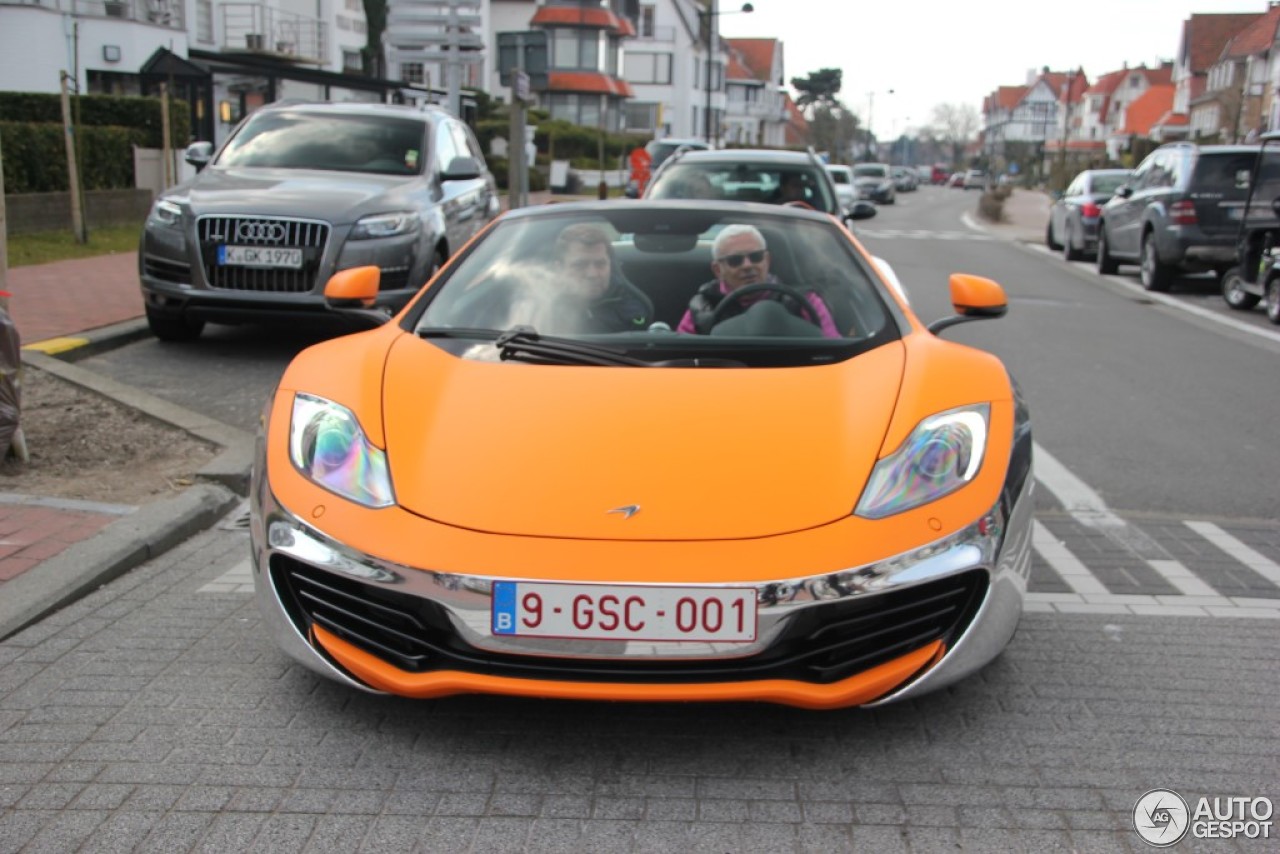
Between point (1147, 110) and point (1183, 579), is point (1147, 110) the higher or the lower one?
the higher one

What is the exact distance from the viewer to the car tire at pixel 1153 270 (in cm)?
1719

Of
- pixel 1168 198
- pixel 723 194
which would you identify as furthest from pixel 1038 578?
pixel 1168 198

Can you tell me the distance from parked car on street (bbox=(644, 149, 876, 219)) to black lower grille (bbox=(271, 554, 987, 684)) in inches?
348

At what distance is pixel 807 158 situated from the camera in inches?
488

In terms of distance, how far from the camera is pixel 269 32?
41344mm

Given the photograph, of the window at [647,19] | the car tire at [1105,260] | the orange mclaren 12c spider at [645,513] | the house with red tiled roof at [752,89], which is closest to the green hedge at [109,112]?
the car tire at [1105,260]

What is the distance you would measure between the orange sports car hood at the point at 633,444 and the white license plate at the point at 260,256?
5348 millimetres

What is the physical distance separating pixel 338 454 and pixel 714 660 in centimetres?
114

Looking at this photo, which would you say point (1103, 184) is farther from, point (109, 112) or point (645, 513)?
point (645, 513)

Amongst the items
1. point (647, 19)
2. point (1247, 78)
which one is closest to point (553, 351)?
point (1247, 78)

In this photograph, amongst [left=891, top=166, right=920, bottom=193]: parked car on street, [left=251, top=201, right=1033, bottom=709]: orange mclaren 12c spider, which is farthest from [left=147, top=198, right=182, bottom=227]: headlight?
[left=891, top=166, right=920, bottom=193]: parked car on street

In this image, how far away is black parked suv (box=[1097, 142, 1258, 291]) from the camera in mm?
16312

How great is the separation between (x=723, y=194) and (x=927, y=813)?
9531 millimetres

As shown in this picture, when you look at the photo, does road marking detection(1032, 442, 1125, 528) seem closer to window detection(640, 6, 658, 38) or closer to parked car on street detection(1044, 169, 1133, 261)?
parked car on street detection(1044, 169, 1133, 261)
